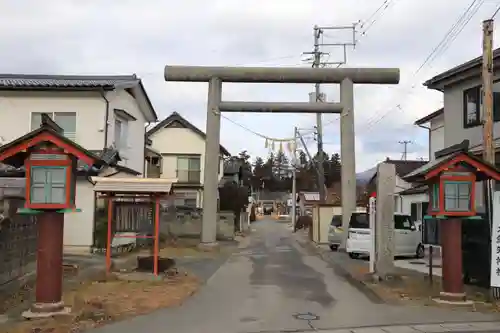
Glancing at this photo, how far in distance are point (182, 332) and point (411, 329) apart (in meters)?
3.64

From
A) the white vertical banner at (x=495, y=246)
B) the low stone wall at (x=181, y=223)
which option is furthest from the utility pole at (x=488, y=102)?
the low stone wall at (x=181, y=223)

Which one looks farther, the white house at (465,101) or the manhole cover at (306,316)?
the white house at (465,101)

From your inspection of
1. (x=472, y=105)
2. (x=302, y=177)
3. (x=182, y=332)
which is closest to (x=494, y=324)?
(x=182, y=332)

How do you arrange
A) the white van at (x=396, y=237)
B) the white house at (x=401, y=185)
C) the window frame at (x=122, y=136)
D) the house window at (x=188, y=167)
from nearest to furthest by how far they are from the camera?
1. the white van at (x=396, y=237)
2. the window frame at (x=122, y=136)
3. the white house at (x=401, y=185)
4. the house window at (x=188, y=167)

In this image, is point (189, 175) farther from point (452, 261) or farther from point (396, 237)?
point (452, 261)

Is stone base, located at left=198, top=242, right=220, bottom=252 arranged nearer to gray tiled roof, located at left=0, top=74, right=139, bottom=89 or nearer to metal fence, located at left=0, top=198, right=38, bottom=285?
gray tiled roof, located at left=0, top=74, right=139, bottom=89

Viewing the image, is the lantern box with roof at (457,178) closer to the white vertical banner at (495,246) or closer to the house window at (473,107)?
the white vertical banner at (495,246)

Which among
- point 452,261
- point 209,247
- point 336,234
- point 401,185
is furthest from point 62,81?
point 401,185

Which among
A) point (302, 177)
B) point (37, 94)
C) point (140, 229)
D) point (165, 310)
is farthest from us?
point (302, 177)

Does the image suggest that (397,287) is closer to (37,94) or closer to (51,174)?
(51,174)

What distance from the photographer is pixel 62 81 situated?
2208 centimetres

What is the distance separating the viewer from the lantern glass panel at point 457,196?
1115 cm

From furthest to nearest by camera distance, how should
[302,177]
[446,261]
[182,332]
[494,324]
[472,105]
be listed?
[302,177] < [472,105] < [446,261] < [494,324] < [182,332]

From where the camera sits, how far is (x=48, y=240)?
29.3 feet
